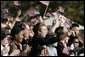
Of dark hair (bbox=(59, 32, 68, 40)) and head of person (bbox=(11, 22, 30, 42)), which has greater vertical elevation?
head of person (bbox=(11, 22, 30, 42))

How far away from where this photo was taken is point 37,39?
4.75ft

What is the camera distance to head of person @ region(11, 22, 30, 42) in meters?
1.39

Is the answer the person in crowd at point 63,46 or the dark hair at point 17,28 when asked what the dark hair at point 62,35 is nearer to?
the person in crowd at point 63,46

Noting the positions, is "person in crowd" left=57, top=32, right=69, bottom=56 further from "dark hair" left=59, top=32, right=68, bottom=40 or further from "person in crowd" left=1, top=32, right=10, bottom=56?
"person in crowd" left=1, top=32, right=10, bottom=56

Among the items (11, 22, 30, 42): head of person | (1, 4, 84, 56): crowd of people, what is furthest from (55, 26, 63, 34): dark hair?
(11, 22, 30, 42): head of person

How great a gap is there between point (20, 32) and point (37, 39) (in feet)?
0.30

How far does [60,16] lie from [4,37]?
0.27m

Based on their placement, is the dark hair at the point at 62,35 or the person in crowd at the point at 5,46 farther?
the dark hair at the point at 62,35

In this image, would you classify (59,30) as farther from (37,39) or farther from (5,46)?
(5,46)

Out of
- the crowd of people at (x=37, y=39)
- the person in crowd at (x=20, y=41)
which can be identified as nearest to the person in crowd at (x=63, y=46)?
the crowd of people at (x=37, y=39)

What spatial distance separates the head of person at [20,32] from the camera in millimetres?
1395

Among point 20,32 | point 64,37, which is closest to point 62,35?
point 64,37

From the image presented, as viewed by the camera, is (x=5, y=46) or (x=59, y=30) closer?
(x=5, y=46)

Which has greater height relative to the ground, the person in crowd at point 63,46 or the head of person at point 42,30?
the head of person at point 42,30
